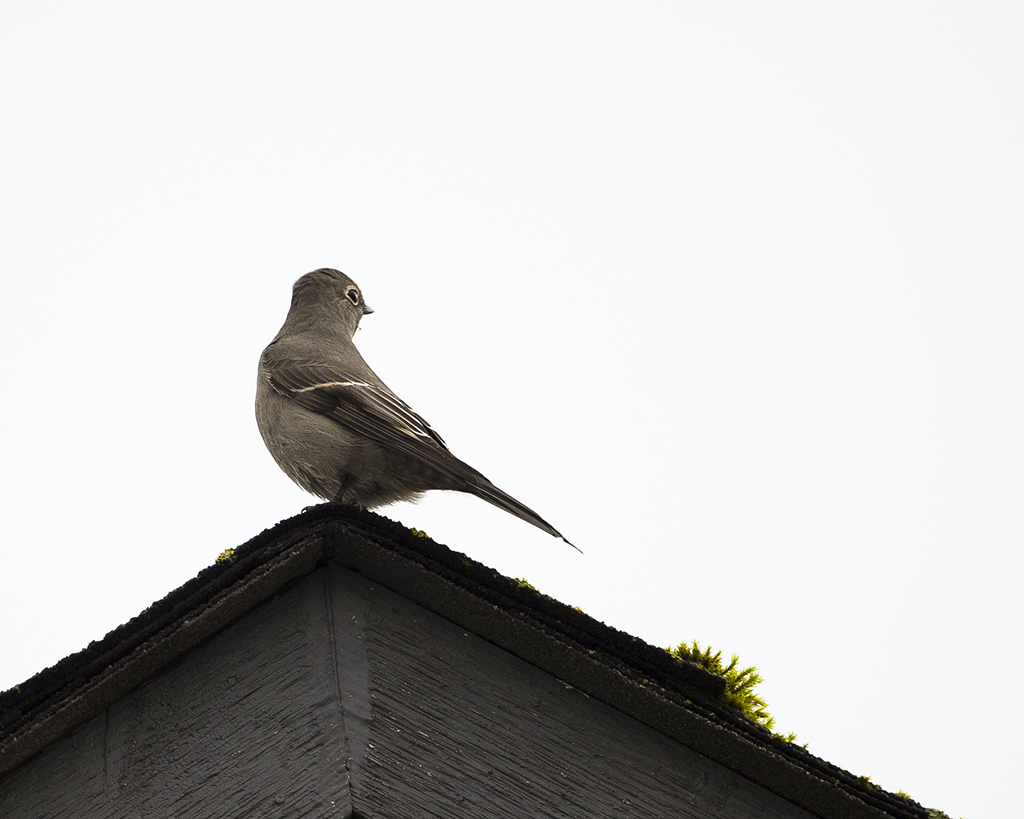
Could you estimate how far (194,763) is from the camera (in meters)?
2.76

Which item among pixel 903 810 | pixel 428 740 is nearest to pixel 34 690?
pixel 428 740

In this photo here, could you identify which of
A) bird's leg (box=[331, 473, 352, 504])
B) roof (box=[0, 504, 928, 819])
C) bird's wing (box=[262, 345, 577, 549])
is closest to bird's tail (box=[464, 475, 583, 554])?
bird's wing (box=[262, 345, 577, 549])

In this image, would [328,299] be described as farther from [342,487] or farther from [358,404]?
[342,487]

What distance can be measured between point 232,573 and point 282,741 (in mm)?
598

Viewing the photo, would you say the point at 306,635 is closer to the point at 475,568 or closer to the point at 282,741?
the point at 282,741

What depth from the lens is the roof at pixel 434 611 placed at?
2.96 m

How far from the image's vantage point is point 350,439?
207 inches

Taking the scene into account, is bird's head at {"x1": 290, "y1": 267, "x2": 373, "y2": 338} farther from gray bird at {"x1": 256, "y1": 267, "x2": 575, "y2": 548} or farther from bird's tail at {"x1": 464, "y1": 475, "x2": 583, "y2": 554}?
bird's tail at {"x1": 464, "y1": 475, "x2": 583, "y2": 554}

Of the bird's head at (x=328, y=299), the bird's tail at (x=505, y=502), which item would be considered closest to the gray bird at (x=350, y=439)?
the bird's tail at (x=505, y=502)

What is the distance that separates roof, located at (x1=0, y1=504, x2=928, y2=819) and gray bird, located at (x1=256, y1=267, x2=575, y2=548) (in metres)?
1.32

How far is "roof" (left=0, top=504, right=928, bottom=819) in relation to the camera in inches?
117

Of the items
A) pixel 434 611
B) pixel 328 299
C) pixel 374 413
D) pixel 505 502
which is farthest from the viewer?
pixel 328 299

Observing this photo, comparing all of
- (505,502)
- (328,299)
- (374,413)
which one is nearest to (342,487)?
(374,413)

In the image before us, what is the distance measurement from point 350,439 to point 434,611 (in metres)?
2.32
